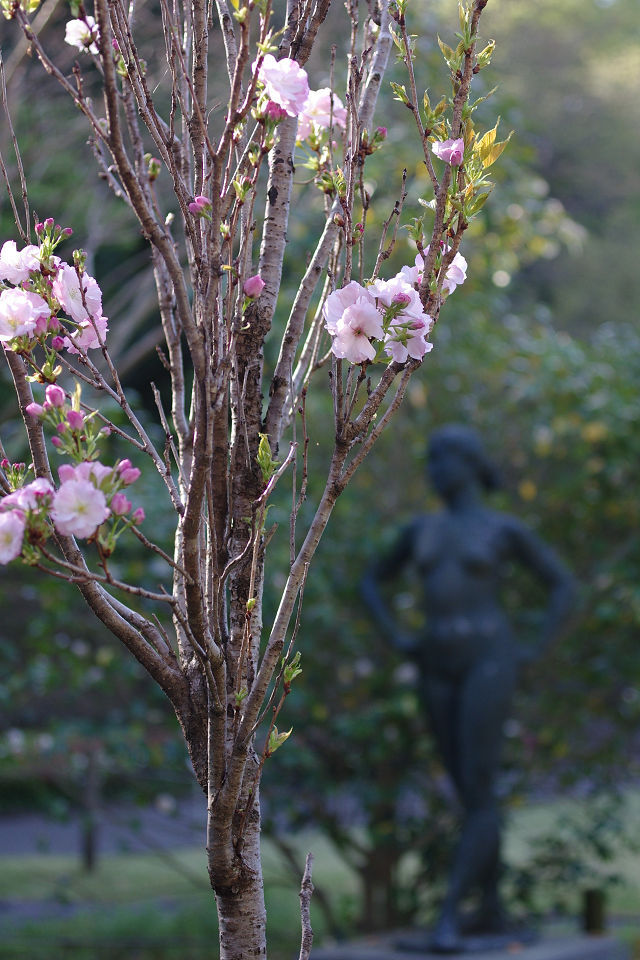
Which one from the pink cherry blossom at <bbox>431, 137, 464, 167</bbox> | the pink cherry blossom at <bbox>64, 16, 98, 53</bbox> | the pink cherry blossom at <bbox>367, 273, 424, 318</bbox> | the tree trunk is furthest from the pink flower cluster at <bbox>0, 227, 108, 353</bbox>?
the tree trunk

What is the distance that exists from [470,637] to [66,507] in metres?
3.53

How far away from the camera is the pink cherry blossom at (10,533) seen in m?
1.04

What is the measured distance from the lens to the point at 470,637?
443 centimetres

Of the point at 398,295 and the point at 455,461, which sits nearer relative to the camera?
the point at 398,295

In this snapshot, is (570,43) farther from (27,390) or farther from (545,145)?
(27,390)

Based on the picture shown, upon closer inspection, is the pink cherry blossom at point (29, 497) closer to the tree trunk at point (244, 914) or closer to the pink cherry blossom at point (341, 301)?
the pink cherry blossom at point (341, 301)

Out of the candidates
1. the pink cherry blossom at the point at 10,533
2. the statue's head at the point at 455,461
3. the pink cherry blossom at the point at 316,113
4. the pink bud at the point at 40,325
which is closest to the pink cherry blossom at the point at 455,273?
the pink cherry blossom at the point at 316,113

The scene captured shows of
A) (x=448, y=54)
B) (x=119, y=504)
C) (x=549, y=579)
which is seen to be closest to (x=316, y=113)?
(x=448, y=54)

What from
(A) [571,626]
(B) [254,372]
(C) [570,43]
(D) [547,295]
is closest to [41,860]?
(A) [571,626]

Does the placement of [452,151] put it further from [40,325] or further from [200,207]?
[40,325]

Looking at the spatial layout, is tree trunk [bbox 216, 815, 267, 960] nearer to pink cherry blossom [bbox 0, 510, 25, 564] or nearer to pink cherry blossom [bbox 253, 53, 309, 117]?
pink cherry blossom [bbox 0, 510, 25, 564]

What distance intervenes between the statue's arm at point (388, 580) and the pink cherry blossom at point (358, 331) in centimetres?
344

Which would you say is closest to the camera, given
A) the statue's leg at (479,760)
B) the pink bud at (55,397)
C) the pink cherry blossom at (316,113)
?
the pink bud at (55,397)

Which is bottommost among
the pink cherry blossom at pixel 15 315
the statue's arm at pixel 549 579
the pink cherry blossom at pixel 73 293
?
the pink cherry blossom at pixel 15 315
